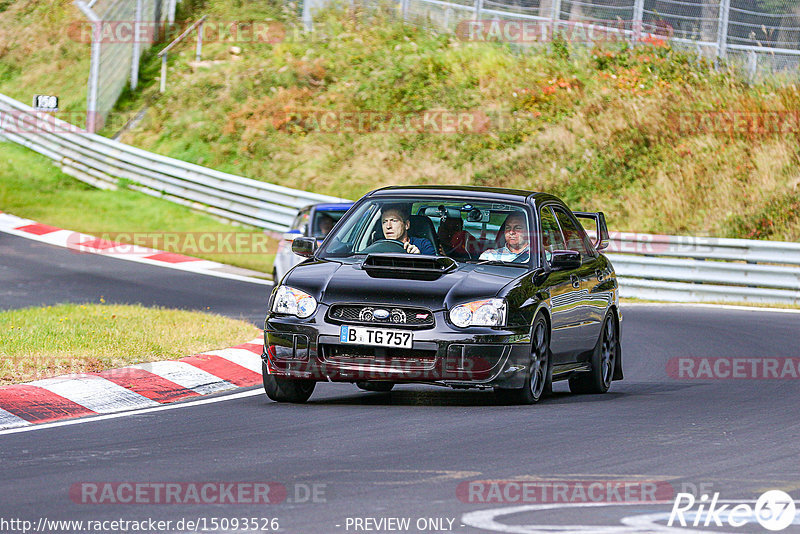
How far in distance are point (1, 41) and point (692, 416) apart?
120ft

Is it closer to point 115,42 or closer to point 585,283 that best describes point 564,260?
point 585,283

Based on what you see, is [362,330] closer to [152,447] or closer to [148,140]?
[152,447]

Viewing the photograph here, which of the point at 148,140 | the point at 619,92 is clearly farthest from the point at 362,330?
the point at 148,140

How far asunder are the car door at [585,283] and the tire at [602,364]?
134 millimetres

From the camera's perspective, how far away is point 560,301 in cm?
1022

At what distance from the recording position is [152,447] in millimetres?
7754

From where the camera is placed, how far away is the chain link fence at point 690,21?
31.1m

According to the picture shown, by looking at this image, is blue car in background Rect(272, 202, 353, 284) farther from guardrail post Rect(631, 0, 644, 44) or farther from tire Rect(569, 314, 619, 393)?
guardrail post Rect(631, 0, 644, 44)

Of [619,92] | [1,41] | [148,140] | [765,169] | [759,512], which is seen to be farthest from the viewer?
[1,41]

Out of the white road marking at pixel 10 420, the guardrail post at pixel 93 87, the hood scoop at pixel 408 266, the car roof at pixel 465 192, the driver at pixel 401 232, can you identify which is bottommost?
the white road marking at pixel 10 420

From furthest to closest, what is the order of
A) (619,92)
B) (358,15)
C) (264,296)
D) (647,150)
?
(358,15), (619,92), (647,150), (264,296)

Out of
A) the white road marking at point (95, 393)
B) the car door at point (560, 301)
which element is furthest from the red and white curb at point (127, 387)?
the car door at point (560, 301)

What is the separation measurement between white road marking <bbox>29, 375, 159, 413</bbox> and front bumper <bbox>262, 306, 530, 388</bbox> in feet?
4.01

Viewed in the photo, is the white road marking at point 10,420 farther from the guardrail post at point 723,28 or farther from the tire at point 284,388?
the guardrail post at point 723,28
